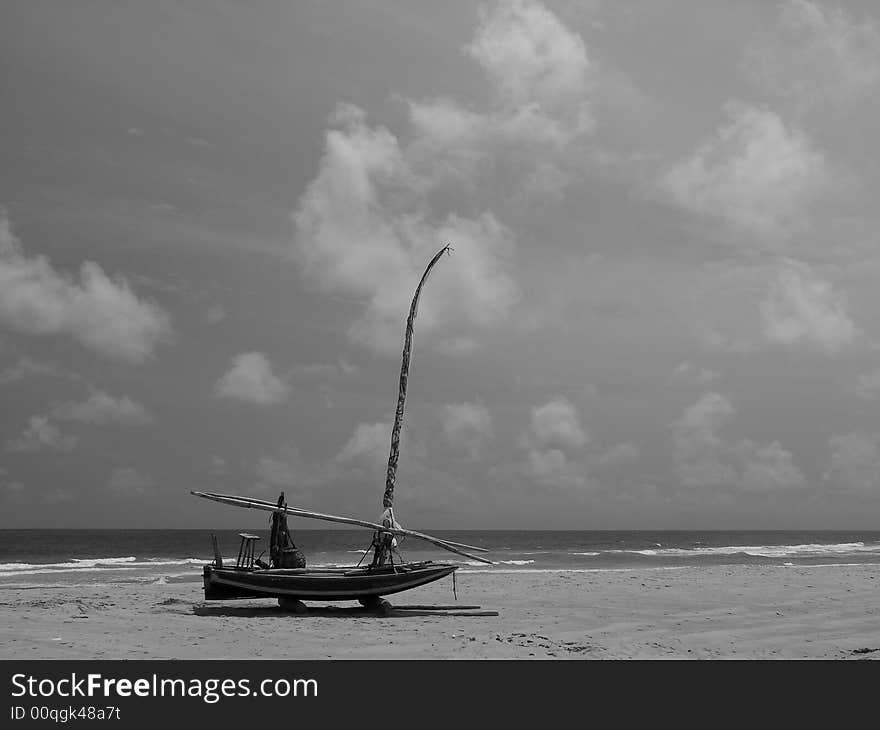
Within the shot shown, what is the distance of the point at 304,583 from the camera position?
2072cm

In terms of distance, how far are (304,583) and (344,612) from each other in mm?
1284

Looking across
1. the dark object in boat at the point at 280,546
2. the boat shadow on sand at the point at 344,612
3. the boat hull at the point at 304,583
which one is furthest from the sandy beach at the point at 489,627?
the dark object in boat at the point at 280,546

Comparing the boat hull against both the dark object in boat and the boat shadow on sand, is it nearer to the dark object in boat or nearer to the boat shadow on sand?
the dark object in boat

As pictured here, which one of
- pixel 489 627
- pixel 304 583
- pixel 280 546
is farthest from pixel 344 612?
pixel 489 627

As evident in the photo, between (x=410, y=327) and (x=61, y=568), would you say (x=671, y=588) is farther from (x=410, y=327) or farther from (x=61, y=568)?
(x=61, y=568)

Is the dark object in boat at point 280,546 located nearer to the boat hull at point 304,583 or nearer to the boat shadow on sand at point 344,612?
the boat hull at point 304,583

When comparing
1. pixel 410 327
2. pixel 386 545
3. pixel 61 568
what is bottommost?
pixel 61 568

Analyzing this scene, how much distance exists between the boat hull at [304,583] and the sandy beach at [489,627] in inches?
20.2

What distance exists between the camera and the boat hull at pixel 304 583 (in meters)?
20.5

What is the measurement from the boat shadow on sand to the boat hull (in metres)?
0.38
